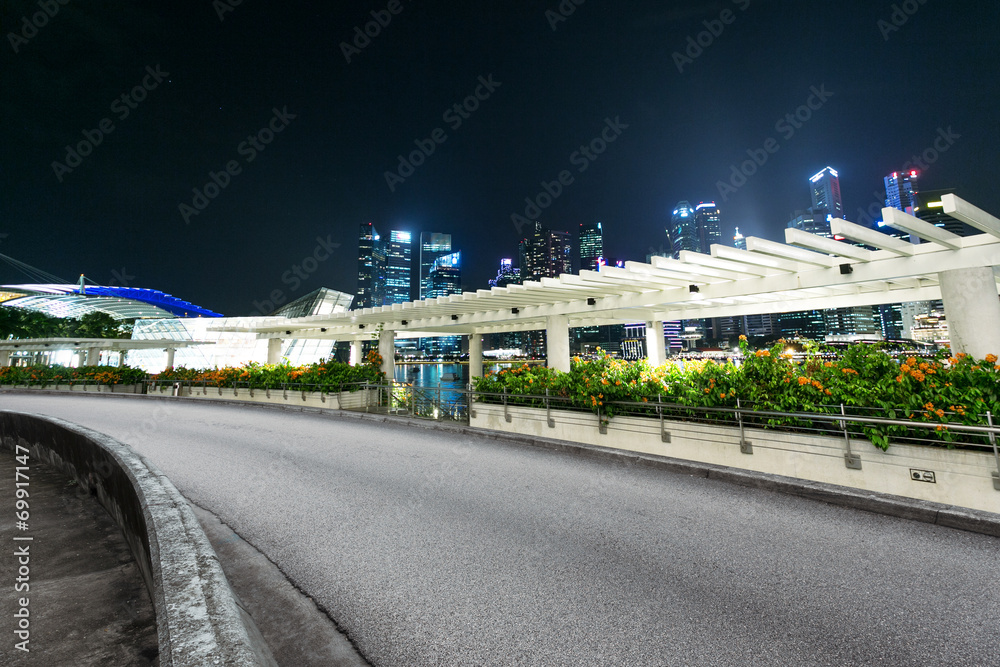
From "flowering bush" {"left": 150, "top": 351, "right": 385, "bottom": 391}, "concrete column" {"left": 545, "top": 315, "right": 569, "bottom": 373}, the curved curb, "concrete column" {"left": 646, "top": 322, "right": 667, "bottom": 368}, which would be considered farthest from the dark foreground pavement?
"concrete column" {"left": 646, "top": 322, "right": 667, "bottom": 368}

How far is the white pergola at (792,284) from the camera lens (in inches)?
276

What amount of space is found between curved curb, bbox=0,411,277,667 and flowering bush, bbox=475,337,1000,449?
6991mm

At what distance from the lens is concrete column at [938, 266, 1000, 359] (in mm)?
6973

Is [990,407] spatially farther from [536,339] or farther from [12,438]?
[536,339]

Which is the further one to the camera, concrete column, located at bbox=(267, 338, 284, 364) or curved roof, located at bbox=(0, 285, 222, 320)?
curved roof, located at bbox=(0, 285, 222, 320)

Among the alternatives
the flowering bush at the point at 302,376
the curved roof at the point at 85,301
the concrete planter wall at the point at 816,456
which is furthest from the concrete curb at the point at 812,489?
the curved roof at the point at 85,301

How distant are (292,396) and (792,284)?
19.1 m

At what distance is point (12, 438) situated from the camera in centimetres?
873

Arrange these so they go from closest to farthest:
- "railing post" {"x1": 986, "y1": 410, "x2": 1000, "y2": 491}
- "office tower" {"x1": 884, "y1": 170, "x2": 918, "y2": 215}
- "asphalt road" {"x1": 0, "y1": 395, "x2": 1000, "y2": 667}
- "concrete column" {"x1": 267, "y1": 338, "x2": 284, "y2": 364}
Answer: "asphalt road" {"x1": 0, "y1": 395, "x2": 1000, "y2": 667}
"railing post" {"x1": 986, "y1": 410, "x2": 1000, "y2": 491}
"concrete column" {"x1": 267, "y1": 338, "x2": 284, "y2": 364}
"office tower" {"x1": 884, "y1": 170, "x2": 918, "y2": 215}

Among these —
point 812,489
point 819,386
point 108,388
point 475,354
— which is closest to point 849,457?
point 812,489

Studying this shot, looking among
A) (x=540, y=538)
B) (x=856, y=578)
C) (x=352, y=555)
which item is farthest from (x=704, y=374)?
(x=352, y=555)

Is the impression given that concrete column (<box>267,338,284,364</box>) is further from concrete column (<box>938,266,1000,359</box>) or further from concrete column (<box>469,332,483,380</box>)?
concrete column (<box>938,266,1000,359</box>)

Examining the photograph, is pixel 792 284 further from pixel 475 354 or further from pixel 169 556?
pixel 475 354

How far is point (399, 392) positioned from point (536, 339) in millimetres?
157183
